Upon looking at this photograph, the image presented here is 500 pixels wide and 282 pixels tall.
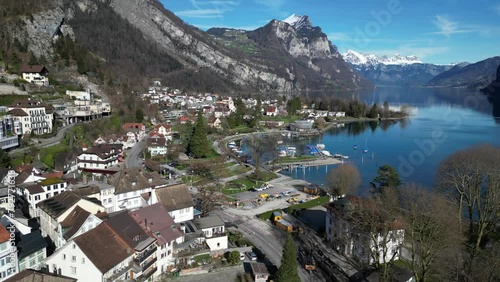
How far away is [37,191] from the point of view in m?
18.4

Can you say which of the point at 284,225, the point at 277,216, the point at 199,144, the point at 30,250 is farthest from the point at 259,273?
the point at 199,144

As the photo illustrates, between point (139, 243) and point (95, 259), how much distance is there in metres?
1.78

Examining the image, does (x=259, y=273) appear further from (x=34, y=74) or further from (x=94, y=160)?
(x=34, y=74)

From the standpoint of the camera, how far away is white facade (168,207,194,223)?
1777 centimetres

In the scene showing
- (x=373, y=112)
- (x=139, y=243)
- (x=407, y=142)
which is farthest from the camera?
(x=373, y=112)

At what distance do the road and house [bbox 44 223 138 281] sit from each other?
685 inches

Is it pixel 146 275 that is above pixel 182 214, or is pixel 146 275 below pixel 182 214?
below

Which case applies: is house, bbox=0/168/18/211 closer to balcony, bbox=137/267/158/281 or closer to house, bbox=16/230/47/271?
house, bbox=16/230/47/271

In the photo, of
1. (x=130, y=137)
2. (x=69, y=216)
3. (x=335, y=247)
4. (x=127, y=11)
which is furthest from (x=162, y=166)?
(x=127, y=11)

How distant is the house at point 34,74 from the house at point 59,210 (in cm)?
2648

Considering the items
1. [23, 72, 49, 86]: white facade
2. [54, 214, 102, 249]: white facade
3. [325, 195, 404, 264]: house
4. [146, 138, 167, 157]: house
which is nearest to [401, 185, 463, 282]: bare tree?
[325, 195, 404, 264]: house

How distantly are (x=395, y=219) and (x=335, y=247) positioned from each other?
3.64 meters

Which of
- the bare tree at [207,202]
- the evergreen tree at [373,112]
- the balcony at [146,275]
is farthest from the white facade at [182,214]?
the evergreen tree at [373,112]

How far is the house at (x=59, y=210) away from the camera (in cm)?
1480
